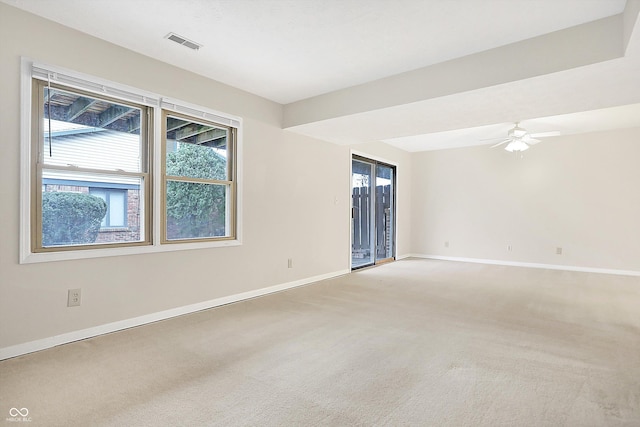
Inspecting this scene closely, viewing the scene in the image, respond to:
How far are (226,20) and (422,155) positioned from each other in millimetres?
6387

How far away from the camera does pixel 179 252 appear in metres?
3.49

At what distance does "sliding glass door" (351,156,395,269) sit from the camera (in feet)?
21.3

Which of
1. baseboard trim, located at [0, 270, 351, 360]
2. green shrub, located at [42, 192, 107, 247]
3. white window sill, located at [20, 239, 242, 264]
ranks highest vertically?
green shrub, located at [42, 192, 107, 247]

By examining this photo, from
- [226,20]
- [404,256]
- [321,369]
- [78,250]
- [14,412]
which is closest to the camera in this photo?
[14,412]

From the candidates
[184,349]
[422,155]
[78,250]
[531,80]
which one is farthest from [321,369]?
[422,155]

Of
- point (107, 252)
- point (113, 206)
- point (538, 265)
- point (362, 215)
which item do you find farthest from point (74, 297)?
point (538, 265)

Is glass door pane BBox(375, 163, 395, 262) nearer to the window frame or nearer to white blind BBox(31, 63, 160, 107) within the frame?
the window frame

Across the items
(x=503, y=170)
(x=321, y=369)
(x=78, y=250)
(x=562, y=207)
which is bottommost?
(x=321, y=369)

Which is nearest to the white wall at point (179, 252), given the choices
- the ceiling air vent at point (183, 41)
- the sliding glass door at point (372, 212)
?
the ceiling air vent at point (183, 41)

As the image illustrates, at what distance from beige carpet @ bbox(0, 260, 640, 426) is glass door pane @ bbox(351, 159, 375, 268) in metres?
2.72

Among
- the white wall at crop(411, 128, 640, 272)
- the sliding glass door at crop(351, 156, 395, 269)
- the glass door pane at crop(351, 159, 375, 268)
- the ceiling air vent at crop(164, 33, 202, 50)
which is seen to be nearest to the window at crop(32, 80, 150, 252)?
the ceiling air vent at crop(164, 33, 202, 50)

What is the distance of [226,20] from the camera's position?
2.57 metres

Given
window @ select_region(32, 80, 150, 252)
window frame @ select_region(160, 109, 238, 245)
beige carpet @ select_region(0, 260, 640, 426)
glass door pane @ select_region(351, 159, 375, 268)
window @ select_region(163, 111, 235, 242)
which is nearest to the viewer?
beige carpet @ select_region(0, 260, 640, 426)

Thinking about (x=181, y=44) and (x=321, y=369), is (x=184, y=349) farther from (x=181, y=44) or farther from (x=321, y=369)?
(x=181, y=44)
